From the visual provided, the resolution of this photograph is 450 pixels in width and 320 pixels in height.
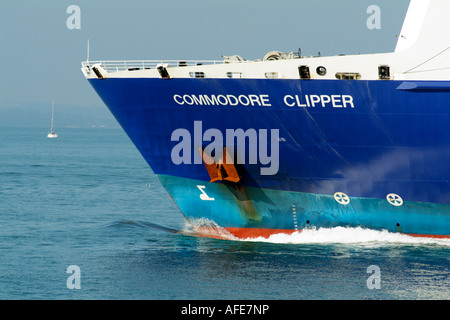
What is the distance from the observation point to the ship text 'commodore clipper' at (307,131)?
2720 cm

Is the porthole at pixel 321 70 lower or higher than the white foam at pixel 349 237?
higher

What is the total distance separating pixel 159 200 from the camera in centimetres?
4866

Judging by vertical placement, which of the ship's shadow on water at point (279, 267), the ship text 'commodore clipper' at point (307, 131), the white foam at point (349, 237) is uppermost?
the ship text 'commodore clipper' at point (307, 131)

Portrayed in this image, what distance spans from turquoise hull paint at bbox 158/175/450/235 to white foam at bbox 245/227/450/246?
0.21 m

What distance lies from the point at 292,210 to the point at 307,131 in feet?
11.4

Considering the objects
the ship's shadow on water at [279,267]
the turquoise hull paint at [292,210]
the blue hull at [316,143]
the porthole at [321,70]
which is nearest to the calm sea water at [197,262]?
A: the ship's shadow on water at [279,267]

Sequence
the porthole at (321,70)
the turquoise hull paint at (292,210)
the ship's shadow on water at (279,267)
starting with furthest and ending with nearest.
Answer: the turquoise hull paint at (292,210) → the porthole at (321,70) → the ship's shadow on water at (279,267)

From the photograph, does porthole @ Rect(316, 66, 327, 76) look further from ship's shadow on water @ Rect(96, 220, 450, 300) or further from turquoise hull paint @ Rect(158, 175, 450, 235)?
ship's shadow on water @ Rect(96, 220, 450, 300)

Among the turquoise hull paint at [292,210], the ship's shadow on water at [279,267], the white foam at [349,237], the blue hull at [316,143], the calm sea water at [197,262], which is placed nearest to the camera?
the ship's shadow on water at [279,267]

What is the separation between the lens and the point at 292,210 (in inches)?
1155

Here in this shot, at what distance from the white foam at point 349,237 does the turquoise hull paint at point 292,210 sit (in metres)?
0.21

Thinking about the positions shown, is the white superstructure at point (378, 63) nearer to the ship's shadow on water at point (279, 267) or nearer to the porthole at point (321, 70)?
the porthole at point (321, 70)

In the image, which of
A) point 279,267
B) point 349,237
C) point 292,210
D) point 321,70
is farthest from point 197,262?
point 321,70
